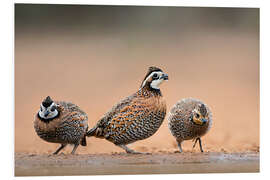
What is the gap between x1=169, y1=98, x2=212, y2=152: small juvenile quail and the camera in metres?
4.15

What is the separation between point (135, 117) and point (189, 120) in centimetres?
51

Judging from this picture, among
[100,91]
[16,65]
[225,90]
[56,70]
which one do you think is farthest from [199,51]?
[16,65]

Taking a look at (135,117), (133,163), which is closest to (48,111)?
(135,117)

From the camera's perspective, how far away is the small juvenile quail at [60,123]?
4012 millimetres

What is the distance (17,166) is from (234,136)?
80.5 inches

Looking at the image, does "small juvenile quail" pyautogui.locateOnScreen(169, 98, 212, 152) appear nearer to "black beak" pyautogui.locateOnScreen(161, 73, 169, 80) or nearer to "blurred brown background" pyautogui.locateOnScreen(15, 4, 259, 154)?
"blurred brown background" pyautogui.locateOnScreen(15, 4, 259, 154)

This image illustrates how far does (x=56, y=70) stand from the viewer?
4180mm

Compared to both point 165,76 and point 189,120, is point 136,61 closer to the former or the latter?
point 165,76

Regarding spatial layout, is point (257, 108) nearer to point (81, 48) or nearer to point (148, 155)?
point (148, 155)

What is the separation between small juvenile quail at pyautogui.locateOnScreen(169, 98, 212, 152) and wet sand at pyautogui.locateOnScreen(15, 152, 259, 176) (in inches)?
6.2

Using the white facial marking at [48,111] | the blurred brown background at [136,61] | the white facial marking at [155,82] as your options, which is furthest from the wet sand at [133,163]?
the white facial marking at [155,82]

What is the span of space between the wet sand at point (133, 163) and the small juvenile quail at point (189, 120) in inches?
6.2

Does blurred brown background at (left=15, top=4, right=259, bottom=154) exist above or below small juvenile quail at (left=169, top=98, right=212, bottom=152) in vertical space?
above

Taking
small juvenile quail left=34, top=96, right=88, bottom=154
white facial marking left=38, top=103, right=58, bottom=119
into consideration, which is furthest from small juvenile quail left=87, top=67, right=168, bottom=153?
white facial marking left=38, top=103, right=58, bottom=119
